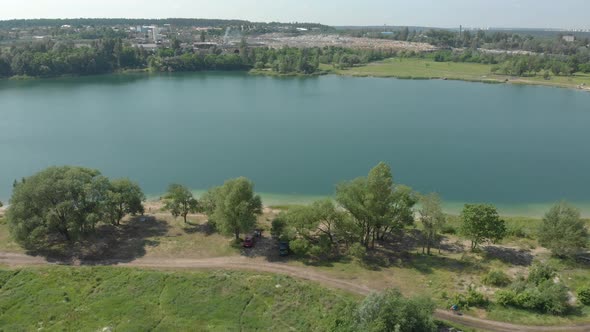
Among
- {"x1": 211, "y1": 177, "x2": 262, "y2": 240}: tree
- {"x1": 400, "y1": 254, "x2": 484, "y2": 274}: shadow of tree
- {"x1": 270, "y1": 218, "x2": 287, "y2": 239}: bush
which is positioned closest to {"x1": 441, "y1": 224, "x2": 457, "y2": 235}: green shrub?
{"x1": 400, "y1": 254, "x2": 484, "y2": 274}: shadow of tree

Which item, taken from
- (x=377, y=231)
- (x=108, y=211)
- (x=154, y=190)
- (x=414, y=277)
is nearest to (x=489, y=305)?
(x=414, y=277)

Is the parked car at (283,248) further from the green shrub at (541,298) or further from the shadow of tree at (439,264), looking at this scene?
the green shrub at (541,298)

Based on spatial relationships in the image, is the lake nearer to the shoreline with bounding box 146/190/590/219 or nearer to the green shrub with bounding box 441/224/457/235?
the shoreline with bounding box 146/190/590/219

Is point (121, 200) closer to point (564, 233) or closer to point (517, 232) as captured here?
point (517, 232)

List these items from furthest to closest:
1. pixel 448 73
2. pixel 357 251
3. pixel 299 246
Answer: pixel 448 73
pixel 299 246
pixel 357 251

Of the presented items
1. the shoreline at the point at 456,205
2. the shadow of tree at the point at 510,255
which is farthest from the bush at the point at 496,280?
the shoreline at the point at 456,205

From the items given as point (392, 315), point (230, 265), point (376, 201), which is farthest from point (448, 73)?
point (392, 315)
